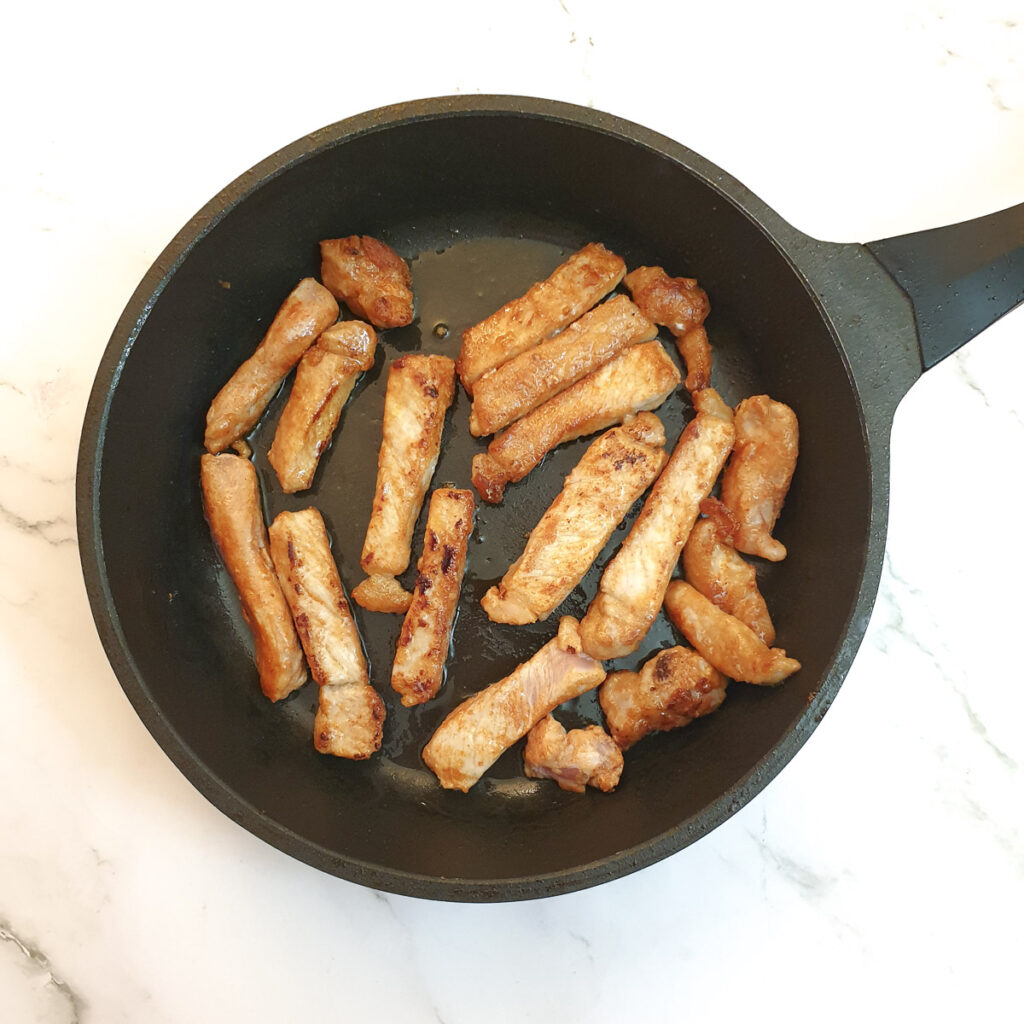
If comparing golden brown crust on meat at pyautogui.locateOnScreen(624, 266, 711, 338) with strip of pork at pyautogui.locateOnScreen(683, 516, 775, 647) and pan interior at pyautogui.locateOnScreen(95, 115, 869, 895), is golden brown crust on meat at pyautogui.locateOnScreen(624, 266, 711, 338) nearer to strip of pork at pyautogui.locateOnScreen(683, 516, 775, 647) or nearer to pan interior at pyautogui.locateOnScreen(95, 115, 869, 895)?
pan interior at pyautogui.locateOnScreen(95, 115, 869, 895)

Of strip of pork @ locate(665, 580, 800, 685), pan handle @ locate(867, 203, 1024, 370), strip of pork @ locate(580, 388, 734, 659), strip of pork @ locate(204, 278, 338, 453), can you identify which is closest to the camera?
pan handle @ locate(867, 203, 1024, 370)

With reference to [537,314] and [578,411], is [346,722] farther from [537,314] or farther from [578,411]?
[537,314]

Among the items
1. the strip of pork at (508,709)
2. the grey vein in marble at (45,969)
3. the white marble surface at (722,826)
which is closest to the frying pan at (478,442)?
the strip of pork at (508,709)

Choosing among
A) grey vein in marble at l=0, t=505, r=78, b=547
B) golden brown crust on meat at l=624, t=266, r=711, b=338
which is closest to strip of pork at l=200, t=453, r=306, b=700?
grey vein in marble at l=0, t=505, r=78, b=547

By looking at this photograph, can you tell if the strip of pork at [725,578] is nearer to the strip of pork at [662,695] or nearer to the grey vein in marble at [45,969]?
the strip of pork at [662,695]

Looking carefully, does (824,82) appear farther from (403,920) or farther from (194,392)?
(403,920)
